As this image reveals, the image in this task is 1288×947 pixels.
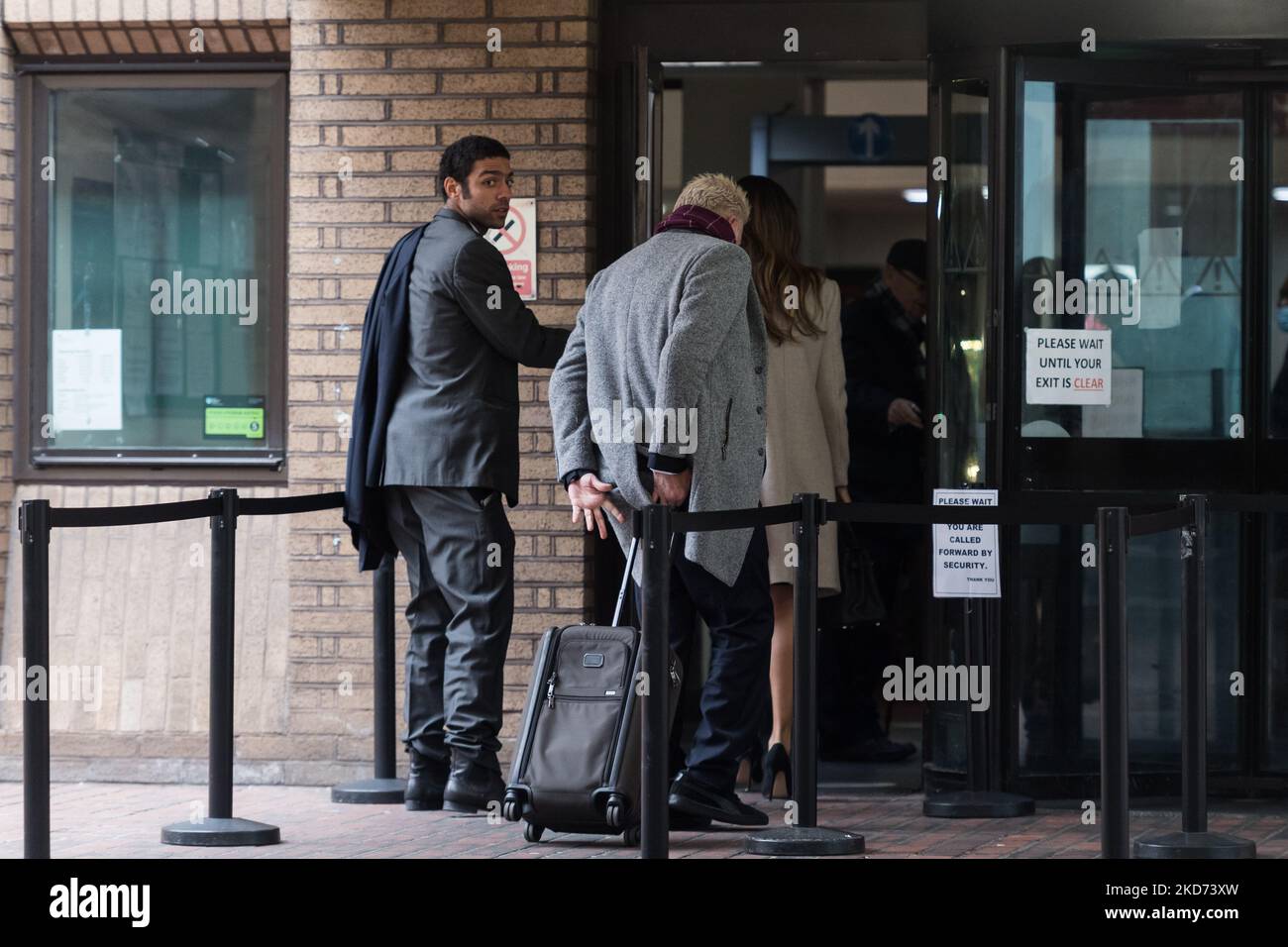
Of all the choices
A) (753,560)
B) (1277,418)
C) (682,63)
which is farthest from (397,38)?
(1277,418)

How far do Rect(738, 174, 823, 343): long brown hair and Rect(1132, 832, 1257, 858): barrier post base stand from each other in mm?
2095

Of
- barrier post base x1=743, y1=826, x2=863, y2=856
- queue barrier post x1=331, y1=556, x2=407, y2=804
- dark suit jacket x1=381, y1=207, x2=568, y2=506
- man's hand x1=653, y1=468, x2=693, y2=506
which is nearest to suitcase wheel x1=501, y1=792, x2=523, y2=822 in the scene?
barrier post base x1=743, y1=826, x2=863, y2=856

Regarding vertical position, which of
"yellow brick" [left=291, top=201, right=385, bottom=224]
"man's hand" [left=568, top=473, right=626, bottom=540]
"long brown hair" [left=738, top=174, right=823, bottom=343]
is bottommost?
"man's hand" [left=568, top=473, right=626, bottom=540]

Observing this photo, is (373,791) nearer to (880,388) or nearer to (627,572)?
(627,572)

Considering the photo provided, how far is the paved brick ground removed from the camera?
18.6ft

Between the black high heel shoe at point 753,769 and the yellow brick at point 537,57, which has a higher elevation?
the yellow brick at point 537,57

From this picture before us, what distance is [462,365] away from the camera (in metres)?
6.18

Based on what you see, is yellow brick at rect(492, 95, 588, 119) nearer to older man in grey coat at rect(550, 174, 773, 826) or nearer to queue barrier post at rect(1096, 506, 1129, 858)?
older man in grey coat at rect(550, 174, 773, 826)

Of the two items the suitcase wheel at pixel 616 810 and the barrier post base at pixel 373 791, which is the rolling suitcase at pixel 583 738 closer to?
the suitcase wheel at pixel 616 810

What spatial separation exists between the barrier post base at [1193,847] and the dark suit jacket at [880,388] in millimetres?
2240

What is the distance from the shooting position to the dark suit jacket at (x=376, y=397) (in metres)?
6.25

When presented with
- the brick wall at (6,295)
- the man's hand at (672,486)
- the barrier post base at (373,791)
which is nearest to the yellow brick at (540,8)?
the brick wall at (6,295)
